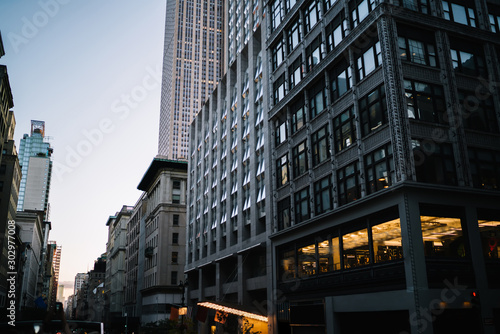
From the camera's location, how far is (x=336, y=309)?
29125mm

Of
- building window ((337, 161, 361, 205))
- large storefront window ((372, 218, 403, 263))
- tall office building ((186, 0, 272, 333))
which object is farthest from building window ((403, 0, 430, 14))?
tall office building ((186, 0, 272, 333))

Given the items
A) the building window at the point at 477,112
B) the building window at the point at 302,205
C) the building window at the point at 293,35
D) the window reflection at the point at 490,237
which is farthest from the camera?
the building window at the point at 293,35

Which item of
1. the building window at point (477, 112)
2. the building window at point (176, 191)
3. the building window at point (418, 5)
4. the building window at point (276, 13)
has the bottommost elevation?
the building window at point (477, 112)

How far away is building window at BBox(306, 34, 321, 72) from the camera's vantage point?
116 ft

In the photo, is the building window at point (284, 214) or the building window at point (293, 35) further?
the building window at point (293, 35)

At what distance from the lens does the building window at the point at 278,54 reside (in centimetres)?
4245

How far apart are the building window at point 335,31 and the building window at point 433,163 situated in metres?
10.6

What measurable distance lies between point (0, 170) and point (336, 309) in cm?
7097

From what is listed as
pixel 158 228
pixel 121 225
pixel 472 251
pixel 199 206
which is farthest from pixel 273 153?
pixel 121 225

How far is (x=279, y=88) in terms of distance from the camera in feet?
138

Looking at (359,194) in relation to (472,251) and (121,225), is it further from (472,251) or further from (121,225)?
(121,225)

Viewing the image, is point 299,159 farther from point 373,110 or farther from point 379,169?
point 379,169

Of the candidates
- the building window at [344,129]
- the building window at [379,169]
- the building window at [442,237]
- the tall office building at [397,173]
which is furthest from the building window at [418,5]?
the building window at [442,237]

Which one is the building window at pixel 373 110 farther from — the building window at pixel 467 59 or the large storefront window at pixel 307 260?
the large storefront window at pixel 307 260
